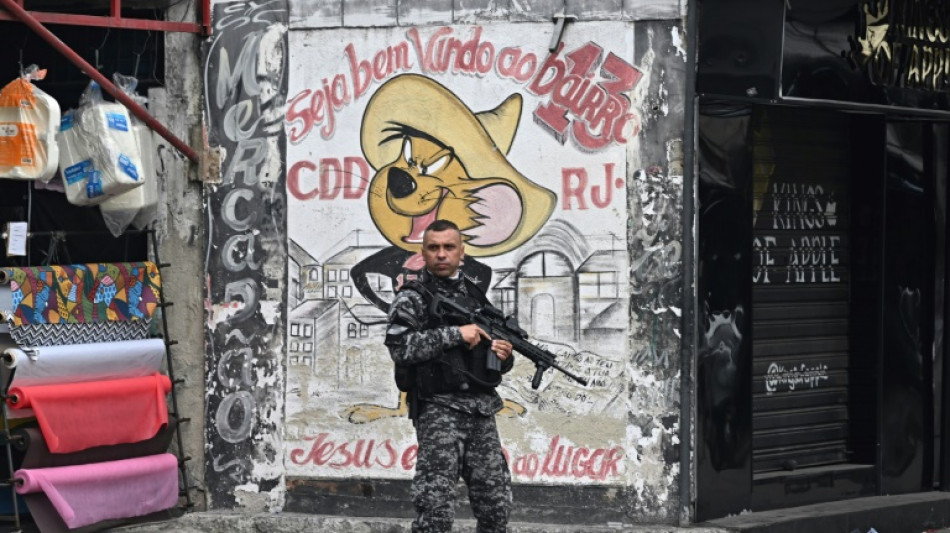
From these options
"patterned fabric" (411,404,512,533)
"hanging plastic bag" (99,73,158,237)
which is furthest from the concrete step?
"hanging plastic bag" (99,73,158,237)

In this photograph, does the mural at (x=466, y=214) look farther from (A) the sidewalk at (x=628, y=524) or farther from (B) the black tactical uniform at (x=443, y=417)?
(B) the black tactical uniform at (x=443, y=417)

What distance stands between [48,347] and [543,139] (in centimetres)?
305

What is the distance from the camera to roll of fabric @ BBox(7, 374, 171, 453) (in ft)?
28.7

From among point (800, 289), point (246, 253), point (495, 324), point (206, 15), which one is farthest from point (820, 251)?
point (206, 15)

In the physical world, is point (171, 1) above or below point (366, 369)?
above

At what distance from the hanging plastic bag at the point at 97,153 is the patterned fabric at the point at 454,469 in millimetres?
2523

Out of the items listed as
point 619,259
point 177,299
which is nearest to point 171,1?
point 177,299

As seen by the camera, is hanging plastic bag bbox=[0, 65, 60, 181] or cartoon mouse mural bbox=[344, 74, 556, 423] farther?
cartoon mouse mural bbox=[344, 74, 556, 423]

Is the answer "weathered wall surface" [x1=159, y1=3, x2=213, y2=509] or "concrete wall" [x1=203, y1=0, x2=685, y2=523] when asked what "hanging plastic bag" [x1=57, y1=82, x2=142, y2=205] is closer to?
"weathered wall surface" [x1=159, y1=3, x2=213, y2=509]

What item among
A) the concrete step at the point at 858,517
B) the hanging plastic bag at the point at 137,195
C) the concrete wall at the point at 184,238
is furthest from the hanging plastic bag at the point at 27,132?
the concrete step at the point at 858,517

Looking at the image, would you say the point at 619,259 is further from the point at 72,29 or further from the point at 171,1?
the point at 72,29

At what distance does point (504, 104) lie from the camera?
9.01 meters

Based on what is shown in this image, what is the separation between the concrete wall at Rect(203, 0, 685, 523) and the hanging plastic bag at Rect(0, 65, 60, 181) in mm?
1017

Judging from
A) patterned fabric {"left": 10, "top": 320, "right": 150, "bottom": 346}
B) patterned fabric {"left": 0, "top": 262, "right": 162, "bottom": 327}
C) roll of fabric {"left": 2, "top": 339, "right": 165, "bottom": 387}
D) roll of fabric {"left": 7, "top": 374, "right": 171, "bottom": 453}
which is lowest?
roll of fabric {"left": 7, "top": 374, "right": 171, "bottom": 453}
